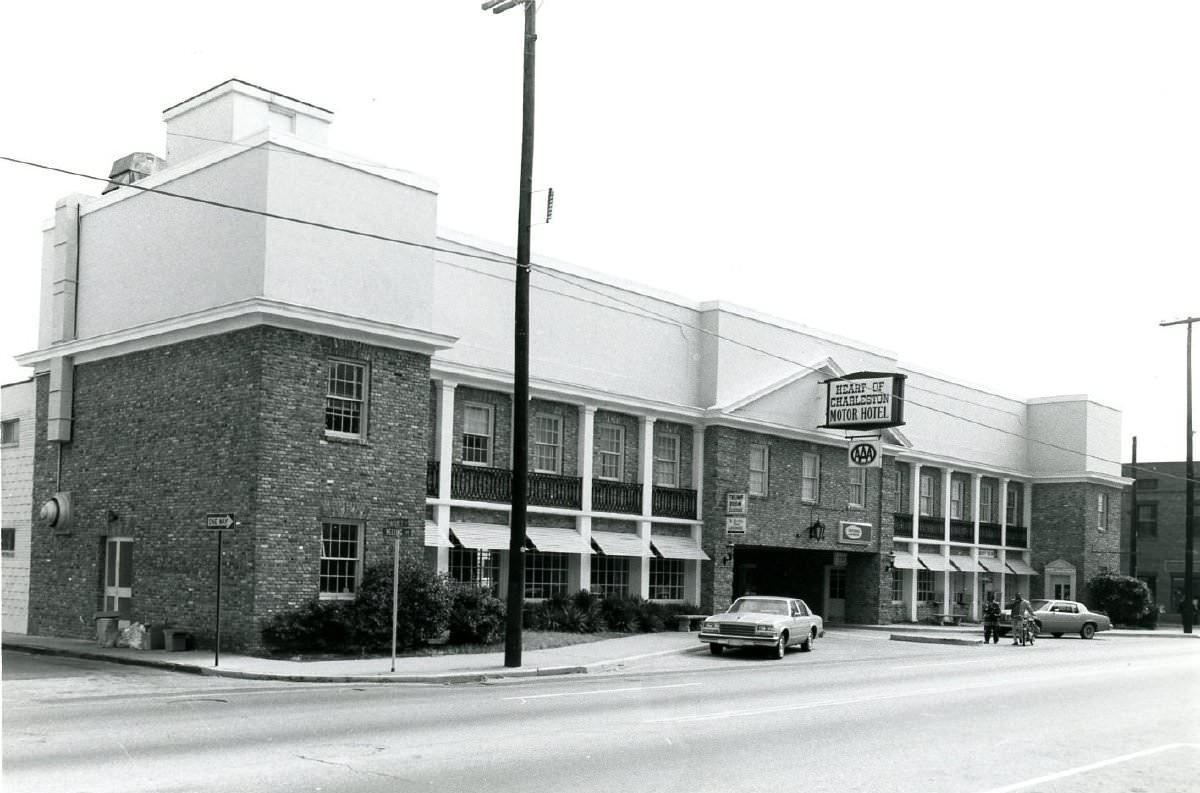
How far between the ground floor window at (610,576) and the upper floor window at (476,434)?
17.1 feet

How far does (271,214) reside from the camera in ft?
73.8

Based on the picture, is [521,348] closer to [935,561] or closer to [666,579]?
[666,579]

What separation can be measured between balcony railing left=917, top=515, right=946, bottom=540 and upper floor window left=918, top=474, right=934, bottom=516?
0.34 m

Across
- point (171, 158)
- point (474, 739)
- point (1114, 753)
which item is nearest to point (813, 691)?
point (1114, 753)

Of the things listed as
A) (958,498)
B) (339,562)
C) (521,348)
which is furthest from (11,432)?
(958,498)

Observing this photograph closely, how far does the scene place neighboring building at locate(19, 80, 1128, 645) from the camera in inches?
891

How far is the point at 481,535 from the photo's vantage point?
2792 cm

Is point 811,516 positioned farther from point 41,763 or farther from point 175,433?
point 41,763

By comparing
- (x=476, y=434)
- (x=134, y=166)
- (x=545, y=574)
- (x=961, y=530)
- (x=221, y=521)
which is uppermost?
(x=134, y=166)

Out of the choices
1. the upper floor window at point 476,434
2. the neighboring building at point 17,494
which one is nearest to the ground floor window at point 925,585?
the upper floor window at point 476,434

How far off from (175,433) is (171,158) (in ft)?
22.7

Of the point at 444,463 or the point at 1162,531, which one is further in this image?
the point at 1162,531

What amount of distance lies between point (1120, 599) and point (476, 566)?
33.8 metres

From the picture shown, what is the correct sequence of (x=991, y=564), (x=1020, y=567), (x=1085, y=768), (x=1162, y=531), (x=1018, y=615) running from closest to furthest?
(x=1085, y=768) < (x=1018, y=615) < (x=991, y=564) < (x=1020, y=567) < (x=1162, y=531)
